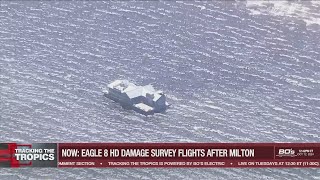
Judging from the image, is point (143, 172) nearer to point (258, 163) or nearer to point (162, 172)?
point (162, 172)

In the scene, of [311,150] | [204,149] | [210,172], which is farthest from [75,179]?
[311,150]

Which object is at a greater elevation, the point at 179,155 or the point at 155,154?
the point at 155,154

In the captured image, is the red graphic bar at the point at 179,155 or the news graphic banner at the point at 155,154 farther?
the news graphic banner at the point at 155,154

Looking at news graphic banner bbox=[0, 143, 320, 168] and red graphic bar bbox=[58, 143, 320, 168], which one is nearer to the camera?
red graphic bar bbox=[58, 143, 320, 168]

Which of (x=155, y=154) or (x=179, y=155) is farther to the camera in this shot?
(x=179, y=155)
